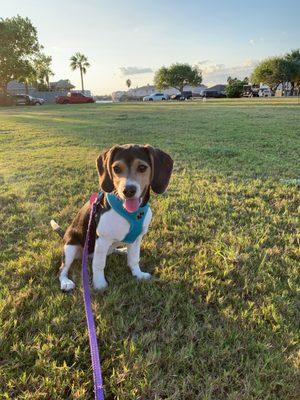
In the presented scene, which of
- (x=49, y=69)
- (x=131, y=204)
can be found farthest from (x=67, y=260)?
(x=49, y=69)

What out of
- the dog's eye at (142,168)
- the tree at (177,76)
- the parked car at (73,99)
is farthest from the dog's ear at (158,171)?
the tree at (177,76)

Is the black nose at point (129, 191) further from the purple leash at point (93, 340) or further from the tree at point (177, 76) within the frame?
the tree at point (177, 76)

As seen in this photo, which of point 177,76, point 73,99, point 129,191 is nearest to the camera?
point 129,191

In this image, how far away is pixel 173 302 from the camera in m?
3.09

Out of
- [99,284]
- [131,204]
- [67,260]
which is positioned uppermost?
[131,204]

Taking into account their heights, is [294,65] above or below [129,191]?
above

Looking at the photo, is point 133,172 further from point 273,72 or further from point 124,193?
point 273,72

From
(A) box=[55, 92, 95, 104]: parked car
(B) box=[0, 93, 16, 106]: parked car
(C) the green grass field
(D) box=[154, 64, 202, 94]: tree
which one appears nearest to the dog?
(C) the green grass field

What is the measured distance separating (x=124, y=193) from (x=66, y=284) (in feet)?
3.56

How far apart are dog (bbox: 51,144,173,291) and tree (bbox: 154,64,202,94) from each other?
89062mm

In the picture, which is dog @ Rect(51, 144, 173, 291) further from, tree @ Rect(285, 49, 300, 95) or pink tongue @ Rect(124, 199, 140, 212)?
tree @ Rect(285, 49, 300, 95)

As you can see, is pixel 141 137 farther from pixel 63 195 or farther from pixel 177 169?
pixel 63 195

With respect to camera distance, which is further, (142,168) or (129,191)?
(142,168)

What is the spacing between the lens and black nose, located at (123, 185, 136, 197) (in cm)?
282
